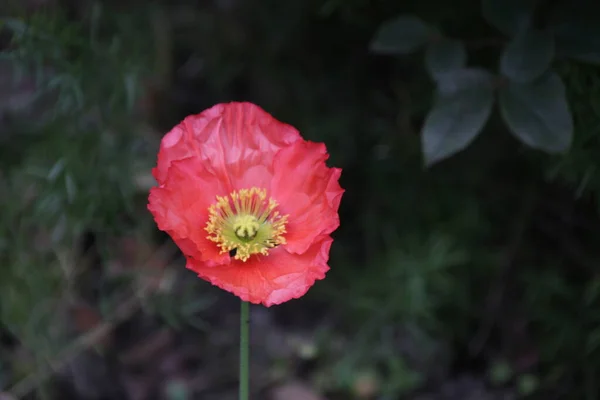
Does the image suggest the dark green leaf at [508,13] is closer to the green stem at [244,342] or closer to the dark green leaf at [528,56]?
the dark green leaf at [528,56]

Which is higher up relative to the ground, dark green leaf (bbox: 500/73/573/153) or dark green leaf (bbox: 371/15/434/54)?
dark green leaf (bbox: 371/15/434/54)

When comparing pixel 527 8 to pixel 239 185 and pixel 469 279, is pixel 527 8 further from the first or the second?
pixel 469 279

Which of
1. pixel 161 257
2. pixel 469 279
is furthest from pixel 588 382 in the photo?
pixel 161 257

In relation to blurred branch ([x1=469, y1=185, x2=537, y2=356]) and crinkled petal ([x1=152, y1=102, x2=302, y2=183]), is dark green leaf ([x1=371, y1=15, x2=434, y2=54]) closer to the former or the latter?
crinkled petal ([x1=152, y1=102, x2=302, y2=183])

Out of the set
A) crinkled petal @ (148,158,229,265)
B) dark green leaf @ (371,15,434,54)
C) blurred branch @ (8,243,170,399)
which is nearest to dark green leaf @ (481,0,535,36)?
dark green leaf @ (371,15,434,54)

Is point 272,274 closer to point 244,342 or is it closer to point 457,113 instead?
point 244,342

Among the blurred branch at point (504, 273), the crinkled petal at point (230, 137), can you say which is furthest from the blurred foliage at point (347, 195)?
the crinkled petal at point (230, 137)
